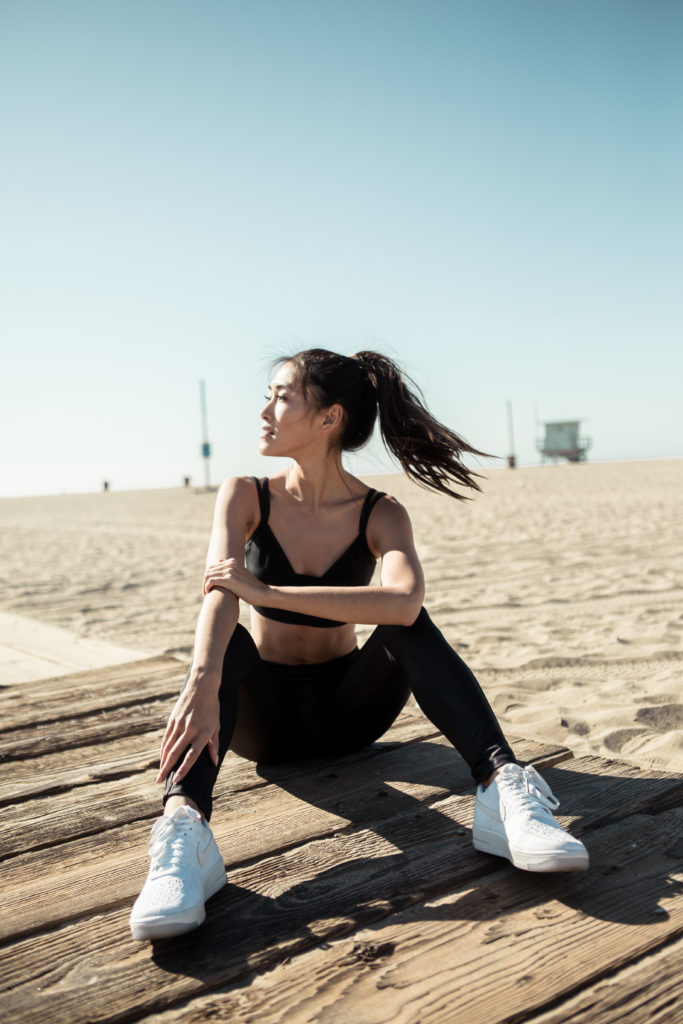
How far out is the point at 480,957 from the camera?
1.61m

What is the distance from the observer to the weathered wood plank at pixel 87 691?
3.33 meters

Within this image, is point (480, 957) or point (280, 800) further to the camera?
point (280, 800)

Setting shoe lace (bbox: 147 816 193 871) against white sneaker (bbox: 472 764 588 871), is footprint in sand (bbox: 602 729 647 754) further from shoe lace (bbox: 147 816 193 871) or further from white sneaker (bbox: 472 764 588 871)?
shoe lace (bbox: 147 816 193 871)

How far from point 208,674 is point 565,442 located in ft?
150

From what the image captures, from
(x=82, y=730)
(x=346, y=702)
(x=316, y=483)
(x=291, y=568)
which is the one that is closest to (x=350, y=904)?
(x=346, y=702)

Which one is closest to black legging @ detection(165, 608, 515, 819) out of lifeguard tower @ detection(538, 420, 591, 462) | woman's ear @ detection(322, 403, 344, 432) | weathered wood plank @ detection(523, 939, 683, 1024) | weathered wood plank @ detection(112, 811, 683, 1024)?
weathered wood plank @ detection(112, 811, 683, 1024)

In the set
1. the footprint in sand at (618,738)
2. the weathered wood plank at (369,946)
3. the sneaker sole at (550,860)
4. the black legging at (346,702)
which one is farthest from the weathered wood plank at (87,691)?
the sneaker sole at (550,860)

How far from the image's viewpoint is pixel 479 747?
213 centimetres

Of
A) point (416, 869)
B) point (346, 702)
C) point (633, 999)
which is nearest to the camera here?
point (633, 999)

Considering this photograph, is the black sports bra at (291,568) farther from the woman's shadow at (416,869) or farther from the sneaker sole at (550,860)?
the sneaker sole at (550,860)

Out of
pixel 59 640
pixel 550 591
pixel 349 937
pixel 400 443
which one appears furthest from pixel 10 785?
pixel 550 591

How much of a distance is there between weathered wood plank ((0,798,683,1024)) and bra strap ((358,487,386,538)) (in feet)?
3.29

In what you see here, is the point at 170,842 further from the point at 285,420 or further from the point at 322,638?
the point at 285,420

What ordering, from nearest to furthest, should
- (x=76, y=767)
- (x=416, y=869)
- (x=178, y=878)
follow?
(x=178, y=878)
(x=416, y=869)
(x=76, y=767)
